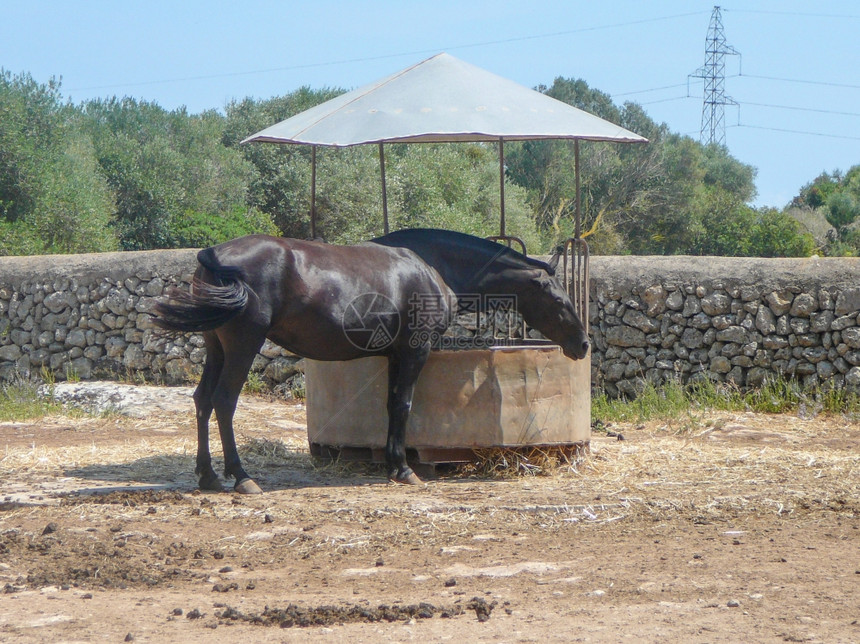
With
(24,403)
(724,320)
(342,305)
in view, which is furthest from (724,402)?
(24,403)

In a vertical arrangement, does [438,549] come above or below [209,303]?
below

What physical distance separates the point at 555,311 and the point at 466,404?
941mm

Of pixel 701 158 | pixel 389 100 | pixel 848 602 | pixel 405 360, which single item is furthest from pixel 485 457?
pixel 701 158

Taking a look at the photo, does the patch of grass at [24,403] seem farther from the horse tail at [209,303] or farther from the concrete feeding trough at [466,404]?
the horse tail at [209,303]

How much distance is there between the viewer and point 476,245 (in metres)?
7.09

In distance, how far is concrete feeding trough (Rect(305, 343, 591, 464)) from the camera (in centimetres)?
692

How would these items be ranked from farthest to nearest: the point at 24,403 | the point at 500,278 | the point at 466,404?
the point at 24,403 → the point at 500,278 → the point at 466,404

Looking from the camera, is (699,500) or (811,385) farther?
(811,385)

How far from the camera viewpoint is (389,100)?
24.6 ft

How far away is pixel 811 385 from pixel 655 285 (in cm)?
179

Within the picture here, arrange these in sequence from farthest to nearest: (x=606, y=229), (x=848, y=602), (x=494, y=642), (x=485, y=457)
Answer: (x=606, y=229)
(x=485, y=457)
(x=848, y=602)
(x=494, y=642)

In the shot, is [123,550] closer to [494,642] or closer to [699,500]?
[494,642]

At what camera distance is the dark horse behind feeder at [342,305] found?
6.12 metres

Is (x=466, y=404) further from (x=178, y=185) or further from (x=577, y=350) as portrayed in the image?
(x=178, y=185)
